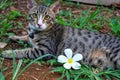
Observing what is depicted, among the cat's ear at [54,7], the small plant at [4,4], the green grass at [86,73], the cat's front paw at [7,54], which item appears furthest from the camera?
the small plant at [4,4]

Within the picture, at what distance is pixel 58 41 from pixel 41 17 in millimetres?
433

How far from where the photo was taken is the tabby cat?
5.27 meters

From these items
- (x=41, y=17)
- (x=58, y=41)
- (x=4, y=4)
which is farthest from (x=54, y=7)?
(x=4, y=4)

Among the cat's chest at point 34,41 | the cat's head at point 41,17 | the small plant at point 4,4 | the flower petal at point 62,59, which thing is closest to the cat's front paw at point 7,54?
the cat's chest at point 34,41

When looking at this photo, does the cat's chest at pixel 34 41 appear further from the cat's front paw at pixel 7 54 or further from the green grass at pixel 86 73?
the green grass at pixel 86 73

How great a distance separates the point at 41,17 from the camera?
5445mm

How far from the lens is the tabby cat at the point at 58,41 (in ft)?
17.3

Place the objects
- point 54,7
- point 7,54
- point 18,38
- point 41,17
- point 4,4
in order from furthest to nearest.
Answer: point 4,4 < point 18,38 < point 54,7 < point 41,17 < point 7,54

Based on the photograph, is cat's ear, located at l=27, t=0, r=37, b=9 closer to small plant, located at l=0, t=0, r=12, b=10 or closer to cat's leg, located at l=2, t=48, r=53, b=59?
cat's leg, located at l=2, t=48, r=53, b=59

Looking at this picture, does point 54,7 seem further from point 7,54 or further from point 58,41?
point 7,54

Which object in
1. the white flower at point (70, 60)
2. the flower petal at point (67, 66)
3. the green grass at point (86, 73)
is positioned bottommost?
the green grass at point (86, 73)

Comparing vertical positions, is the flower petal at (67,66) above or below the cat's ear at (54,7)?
below

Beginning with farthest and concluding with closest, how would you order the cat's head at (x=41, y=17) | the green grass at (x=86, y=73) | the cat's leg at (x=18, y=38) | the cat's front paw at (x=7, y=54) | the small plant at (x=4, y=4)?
the small plant at (x=4, y=4), the cat's leg at (x=18, y=38), the cat's head at (x=41, y=17), the cat's front paw at (x=7, y=54), the green grass at (x=86, y=73)

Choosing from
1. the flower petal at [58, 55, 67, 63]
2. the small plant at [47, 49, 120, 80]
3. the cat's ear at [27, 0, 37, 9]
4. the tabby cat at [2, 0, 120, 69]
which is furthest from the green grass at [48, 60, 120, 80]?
the cat's ear at [27, 0, 37, 9]
